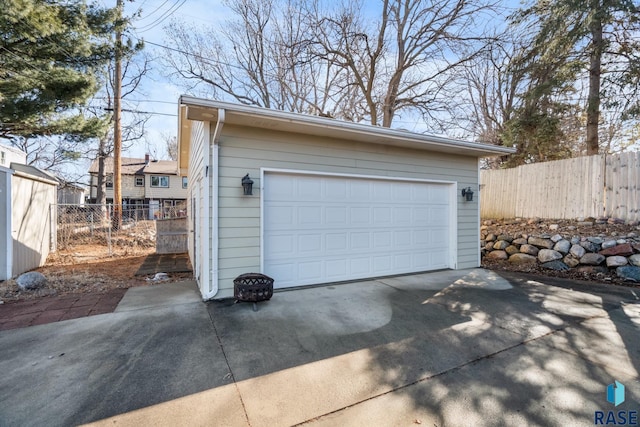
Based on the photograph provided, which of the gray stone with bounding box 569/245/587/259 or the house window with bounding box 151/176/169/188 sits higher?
the house window with bounding box 151/176/169/188

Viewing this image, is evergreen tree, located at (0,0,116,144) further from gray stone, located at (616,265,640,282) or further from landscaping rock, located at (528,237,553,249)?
gray stone, located at (616,265,640,282)

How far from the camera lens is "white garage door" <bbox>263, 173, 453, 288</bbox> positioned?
15.5 ft

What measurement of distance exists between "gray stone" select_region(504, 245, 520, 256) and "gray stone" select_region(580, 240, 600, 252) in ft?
3.91

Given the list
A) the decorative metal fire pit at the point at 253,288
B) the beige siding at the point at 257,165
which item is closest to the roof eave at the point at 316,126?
the beige siding at the point at 257,165

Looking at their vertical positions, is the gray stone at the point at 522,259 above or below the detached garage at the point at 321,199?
below

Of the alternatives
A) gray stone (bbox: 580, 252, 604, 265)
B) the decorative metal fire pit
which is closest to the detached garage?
the decorative metal fire pit

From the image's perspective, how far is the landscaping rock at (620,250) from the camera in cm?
519

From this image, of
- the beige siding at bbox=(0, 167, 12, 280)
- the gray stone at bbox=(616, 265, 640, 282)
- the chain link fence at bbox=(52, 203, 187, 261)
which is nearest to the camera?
the gray stone at bbox=(616, 265, 640, 282)

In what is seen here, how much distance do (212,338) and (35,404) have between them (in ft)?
4.38

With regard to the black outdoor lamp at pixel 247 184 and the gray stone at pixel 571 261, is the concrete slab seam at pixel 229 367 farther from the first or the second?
the gray stone at pixel 571 261

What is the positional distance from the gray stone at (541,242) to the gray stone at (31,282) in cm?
980

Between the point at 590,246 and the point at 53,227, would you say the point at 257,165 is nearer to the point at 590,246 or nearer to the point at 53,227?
the point at 590,246

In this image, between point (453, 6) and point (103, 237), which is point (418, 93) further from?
point (103, 237)

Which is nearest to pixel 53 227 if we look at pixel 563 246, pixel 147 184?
pixel 563 246
